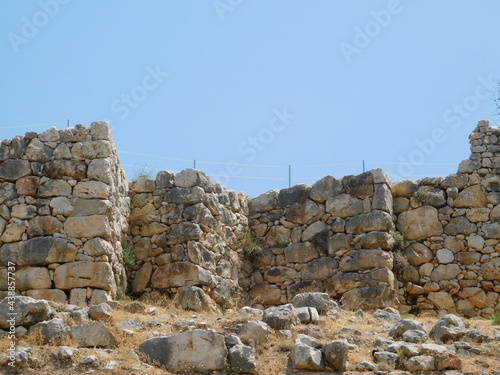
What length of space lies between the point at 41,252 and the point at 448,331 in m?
6.77

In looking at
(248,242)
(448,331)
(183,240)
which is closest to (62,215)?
(183,240)

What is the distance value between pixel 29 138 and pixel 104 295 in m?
3.27

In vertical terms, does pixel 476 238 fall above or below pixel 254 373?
above

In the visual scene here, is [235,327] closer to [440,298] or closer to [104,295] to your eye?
[104,295]

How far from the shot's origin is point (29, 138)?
573 inches

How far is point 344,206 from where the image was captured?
16188mm

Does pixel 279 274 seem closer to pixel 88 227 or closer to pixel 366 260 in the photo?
pixel 366 260

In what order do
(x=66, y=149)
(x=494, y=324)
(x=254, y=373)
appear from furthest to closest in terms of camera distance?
(x=66, y=149) < (x=494, y=324) < (x=254, y=373)

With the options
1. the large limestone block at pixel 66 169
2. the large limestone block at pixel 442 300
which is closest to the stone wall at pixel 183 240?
the large limestone block at pixel 66 169

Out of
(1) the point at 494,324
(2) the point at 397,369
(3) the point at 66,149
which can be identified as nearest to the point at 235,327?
(2) the point at 397,369

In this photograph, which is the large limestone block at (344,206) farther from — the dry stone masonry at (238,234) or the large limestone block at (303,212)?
the large limestone block at (303,212)

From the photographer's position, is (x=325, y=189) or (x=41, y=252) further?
(x=325, y=189)

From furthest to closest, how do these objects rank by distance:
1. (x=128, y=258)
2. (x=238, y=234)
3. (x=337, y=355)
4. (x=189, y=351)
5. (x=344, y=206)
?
(x=238, y=234), (x=344, y=206), (x=128, y=258), (x=189, y=351), (x=337, y=355)

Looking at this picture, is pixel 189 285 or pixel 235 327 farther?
pixel 189 285
